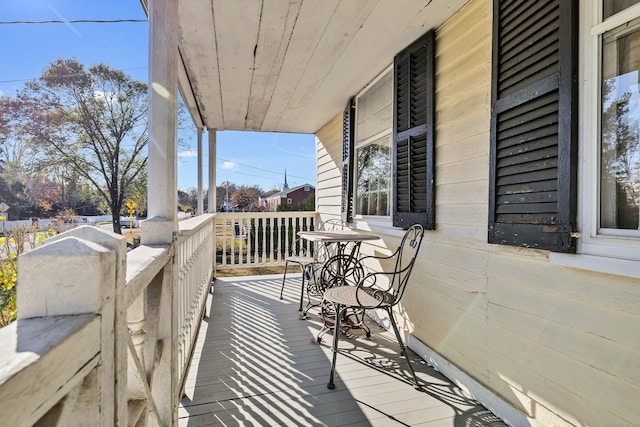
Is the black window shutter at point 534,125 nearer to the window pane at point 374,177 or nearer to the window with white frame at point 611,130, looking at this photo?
the window with white frame at point 611,130

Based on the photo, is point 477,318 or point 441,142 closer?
point 477,318

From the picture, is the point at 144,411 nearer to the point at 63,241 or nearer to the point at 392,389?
the point at 63,241

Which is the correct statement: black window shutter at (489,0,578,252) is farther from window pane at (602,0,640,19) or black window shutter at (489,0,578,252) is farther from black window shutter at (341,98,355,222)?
black window shutter at (341,98,355,222)

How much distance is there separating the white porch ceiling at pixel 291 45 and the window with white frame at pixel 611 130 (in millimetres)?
969

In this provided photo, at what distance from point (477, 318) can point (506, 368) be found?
290 millimetres

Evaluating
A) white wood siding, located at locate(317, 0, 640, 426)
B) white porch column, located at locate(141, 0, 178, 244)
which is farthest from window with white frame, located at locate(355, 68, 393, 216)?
white porch column, located at locate(141, 0, 178, 244)

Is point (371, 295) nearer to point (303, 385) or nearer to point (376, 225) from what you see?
point (303, 385)

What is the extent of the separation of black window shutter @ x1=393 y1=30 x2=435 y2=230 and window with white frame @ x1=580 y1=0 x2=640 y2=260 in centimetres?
104

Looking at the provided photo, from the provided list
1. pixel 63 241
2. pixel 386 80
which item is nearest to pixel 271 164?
pixel 386 80

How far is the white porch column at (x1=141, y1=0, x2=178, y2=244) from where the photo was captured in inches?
54.4

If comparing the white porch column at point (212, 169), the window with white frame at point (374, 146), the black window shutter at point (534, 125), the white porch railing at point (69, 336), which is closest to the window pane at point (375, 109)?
the window with white frame at point (374, 146)

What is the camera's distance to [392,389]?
1.96 m

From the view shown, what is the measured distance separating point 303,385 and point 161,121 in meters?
1.72

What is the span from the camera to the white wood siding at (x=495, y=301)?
123cm
